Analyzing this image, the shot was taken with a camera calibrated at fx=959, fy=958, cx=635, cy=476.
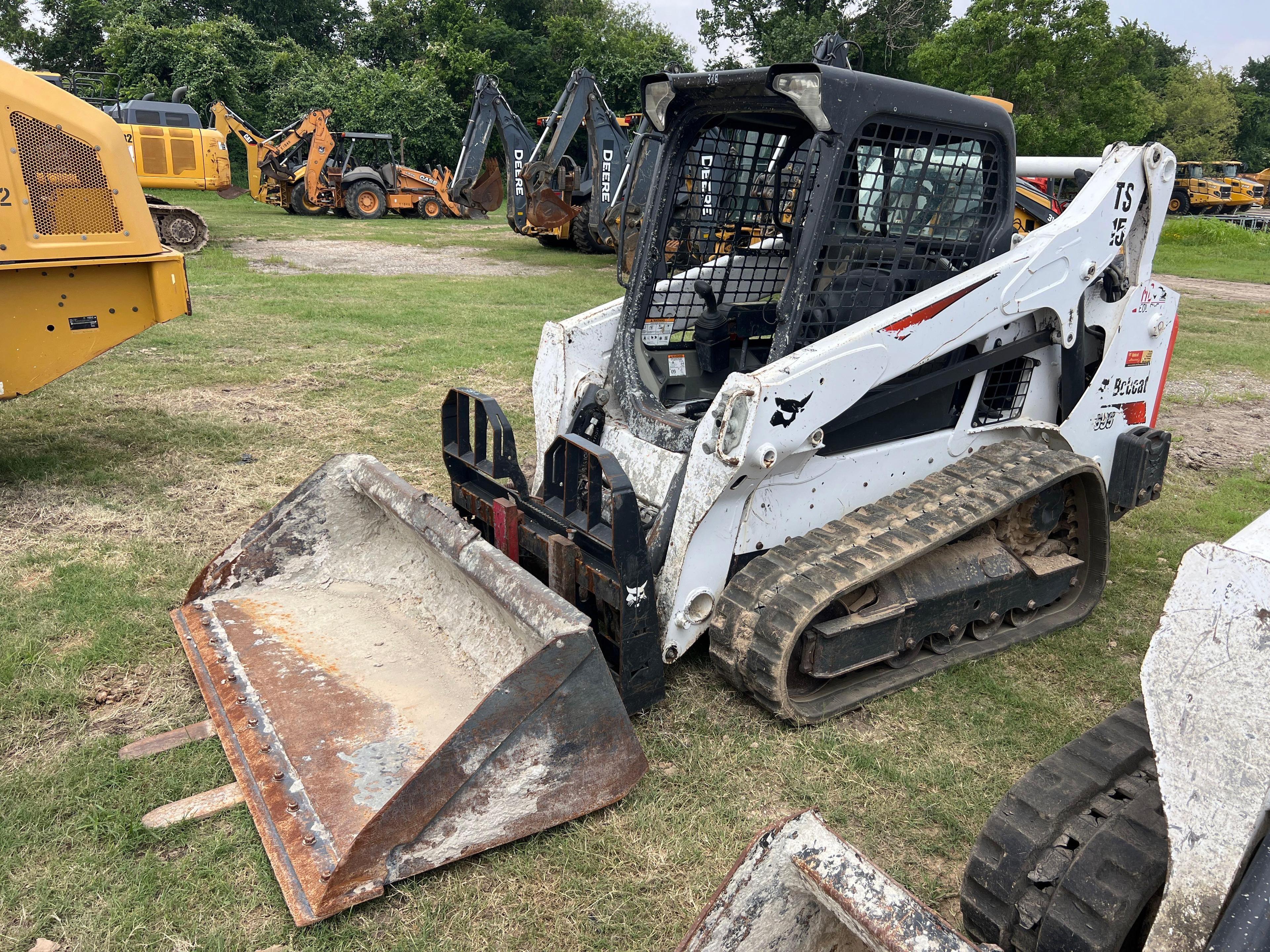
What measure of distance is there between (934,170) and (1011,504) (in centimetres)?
128

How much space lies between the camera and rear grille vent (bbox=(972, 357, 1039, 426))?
403cm

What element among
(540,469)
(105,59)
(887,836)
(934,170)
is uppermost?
(105,59)

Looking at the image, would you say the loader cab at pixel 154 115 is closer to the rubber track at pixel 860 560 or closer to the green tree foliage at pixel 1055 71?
the green tree foliage at pixel 1055 71

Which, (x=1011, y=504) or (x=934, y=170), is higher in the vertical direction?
(x=934, y=170)

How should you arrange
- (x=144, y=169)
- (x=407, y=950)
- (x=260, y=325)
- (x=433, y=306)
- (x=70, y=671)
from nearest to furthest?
(x=407, y=950) < (x=70, y=671) < (x=260, y=325) < (x=433, y=306) < (x=144, y=169)

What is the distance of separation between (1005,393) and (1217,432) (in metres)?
4.08

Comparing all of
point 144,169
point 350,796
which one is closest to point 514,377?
point 350,796

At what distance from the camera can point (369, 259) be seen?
15.5 meters

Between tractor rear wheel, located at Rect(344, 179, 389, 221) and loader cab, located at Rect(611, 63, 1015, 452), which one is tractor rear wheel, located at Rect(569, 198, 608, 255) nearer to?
tractor rear wheel, located at Rect(344, 179, 389, 221)

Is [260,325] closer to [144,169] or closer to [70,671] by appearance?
[70,671]

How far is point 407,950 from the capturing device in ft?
7.52

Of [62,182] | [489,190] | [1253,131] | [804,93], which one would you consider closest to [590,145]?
[489,190]

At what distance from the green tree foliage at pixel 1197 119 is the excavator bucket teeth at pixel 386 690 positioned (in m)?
49.3

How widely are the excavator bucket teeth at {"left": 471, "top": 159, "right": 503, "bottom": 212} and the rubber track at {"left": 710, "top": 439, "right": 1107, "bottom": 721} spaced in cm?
1826
